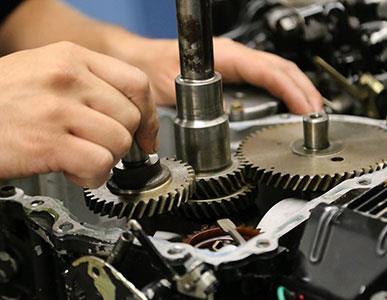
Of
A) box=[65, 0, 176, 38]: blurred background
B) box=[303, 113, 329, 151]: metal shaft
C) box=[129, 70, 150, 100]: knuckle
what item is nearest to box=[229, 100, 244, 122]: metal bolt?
box=[303, 113, 329, 151]: metal shaft

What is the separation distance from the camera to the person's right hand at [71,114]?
91 cm

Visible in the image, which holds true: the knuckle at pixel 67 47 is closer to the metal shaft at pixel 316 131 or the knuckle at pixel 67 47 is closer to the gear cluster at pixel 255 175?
the gear cluster at pixel 255 175

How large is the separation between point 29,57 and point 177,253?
1.19 feet

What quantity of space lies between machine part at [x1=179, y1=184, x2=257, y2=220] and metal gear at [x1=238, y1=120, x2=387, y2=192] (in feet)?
0.10

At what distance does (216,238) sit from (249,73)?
53 cm

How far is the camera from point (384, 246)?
2.48 feet

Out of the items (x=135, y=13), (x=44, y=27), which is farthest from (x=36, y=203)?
(x=135, y=13)

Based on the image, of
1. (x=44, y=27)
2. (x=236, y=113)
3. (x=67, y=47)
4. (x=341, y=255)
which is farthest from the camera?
(x=44, y=27)

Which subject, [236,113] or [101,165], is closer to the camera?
[101,165]

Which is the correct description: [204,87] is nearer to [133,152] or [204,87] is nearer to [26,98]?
[133,152]

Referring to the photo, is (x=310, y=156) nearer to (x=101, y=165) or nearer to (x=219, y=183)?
(x=219, y=183)

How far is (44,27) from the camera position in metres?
1.82

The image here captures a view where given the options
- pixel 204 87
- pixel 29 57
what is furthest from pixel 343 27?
pixel 29 57

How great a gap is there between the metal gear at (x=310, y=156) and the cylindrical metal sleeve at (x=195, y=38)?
147 mm
